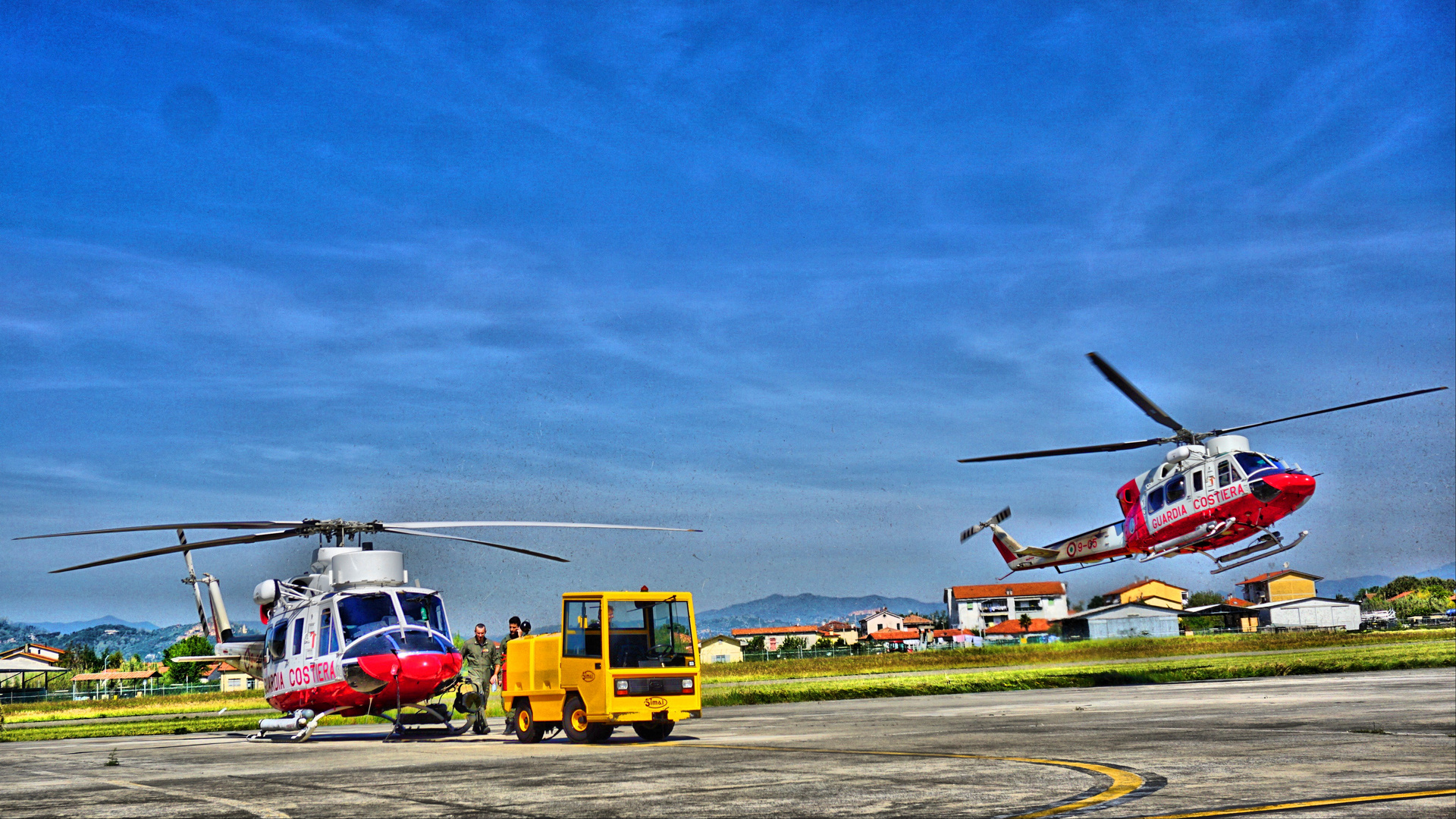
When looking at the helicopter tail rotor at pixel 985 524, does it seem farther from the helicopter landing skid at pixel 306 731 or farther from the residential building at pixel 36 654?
the residential building at pixel 36 654

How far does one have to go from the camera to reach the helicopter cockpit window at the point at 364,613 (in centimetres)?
2088

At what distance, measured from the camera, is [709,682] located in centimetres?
5141

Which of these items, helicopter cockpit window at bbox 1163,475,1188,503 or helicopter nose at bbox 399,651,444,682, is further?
helicopter cockpit window at bbox 1163,475,1188,503

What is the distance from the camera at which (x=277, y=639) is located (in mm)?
23719

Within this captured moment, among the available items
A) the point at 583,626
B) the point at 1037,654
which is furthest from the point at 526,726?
the point at 1037,654

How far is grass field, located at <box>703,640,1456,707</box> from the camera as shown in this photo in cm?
3497

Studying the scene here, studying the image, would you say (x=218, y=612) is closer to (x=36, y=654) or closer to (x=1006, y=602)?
(x=36, y=654)

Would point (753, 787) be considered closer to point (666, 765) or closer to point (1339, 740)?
point (666, 765)

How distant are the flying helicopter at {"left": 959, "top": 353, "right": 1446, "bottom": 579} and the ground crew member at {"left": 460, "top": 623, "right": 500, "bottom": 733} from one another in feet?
46.1

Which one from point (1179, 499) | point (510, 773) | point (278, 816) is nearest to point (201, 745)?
point (510, 773)

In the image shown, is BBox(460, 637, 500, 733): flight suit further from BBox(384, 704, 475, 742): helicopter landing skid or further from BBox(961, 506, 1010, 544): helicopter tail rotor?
BBox(961, 506, 1010, 544): helicopter tail rotor

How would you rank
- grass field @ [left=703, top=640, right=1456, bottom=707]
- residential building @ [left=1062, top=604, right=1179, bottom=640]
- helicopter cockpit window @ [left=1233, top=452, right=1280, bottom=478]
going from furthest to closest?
1. residential building @ [left=1062, top=604, right=1179, bottom=640]
2. grass field @ [left=703, top=640, right=1456, bottom=707]
3. helicopter cockpit window @ [left=1233, top=452, right=1280, bottom=478]

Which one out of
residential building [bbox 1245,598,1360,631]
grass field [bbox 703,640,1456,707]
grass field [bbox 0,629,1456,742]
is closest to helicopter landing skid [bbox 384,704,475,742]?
grass field [bbox 0,629,1456,742]

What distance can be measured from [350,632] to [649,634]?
6688 millimetres
